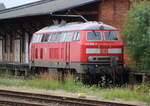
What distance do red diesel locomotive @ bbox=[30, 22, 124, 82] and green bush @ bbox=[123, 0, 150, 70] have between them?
1.39 meters

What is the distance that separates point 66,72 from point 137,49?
4.54 meters

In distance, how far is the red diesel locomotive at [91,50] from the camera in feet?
62.4

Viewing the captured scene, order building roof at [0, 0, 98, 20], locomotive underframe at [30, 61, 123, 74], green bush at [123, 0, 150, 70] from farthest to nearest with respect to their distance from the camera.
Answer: building roof at [0, 0, 98, 20] → locomotive underframe at [30, 61, 123, 74] → green bush at [123, 0, 150, 70]

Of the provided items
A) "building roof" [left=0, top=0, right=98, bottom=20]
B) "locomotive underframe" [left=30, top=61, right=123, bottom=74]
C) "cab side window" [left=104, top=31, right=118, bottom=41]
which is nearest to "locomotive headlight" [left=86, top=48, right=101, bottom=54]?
"locomotive underframe" [left=30, top=61, right=123, bottom=74]

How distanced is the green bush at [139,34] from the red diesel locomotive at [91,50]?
1.39 meters

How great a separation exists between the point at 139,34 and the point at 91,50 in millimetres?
2716

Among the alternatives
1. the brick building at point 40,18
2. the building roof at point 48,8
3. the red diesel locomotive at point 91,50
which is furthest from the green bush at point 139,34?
the building roof at point 48,8

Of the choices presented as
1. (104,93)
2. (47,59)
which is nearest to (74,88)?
(104,93)

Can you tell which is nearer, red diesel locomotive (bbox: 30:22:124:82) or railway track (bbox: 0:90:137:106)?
railway track (bbox: 0:90:137:106)

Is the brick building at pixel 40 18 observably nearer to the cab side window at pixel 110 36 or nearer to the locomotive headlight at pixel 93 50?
the cab side window at pixel 110 36

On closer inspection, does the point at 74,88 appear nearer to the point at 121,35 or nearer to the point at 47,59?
the point at 121,35

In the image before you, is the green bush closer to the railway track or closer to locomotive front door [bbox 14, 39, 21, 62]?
the railway track

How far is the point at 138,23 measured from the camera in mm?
17203

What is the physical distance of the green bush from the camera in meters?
16.8
